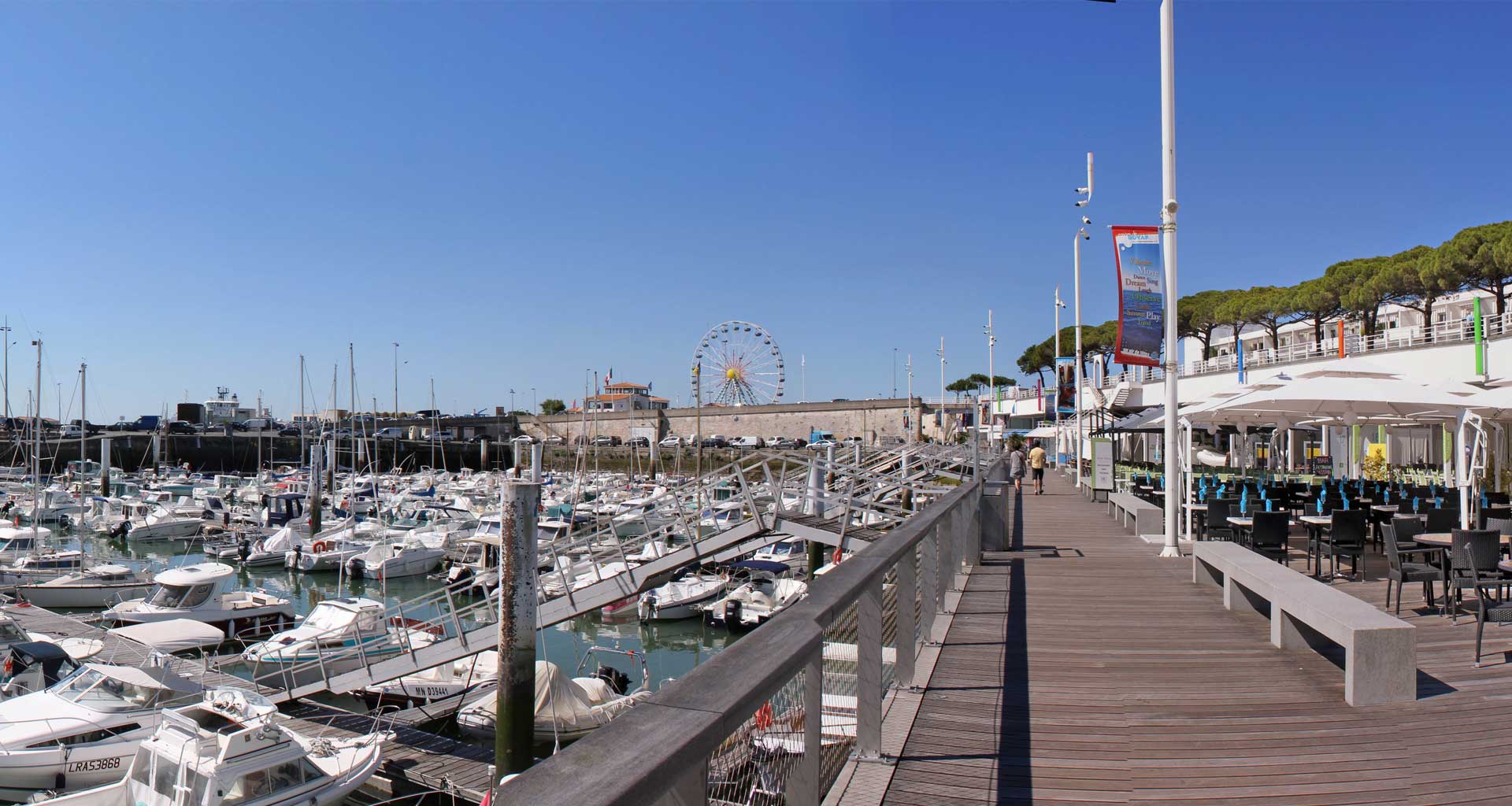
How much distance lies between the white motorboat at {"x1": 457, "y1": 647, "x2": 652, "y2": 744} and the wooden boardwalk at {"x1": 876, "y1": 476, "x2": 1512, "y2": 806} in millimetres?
10835

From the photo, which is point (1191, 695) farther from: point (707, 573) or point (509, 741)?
point (707, 573)

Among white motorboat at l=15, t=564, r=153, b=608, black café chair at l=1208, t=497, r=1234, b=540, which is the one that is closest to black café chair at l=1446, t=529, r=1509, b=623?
A: black café chair at l=1208, t=497, r=1234, b=540

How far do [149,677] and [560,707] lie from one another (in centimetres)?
743

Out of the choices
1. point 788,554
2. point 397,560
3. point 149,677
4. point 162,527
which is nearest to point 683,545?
point 149,677

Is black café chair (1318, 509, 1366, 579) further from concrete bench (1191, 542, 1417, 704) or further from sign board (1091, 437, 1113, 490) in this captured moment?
sign board (1091, 437, 1113, 490)

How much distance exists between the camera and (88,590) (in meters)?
32.0

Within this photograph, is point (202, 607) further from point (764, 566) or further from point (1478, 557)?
point (1478, 557)

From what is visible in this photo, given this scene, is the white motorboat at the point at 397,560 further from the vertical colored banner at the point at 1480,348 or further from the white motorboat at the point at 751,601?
the vertical colored banner at the point at 1480,348

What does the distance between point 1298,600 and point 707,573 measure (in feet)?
88.9

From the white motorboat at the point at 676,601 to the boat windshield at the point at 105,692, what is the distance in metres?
14.3

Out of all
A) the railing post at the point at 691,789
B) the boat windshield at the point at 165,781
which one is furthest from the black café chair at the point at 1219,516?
the boat windshield at the point at 165,781

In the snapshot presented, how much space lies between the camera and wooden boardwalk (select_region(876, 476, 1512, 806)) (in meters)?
4.20

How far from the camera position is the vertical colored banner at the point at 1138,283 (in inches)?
588

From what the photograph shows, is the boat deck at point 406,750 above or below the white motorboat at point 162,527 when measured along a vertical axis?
below
